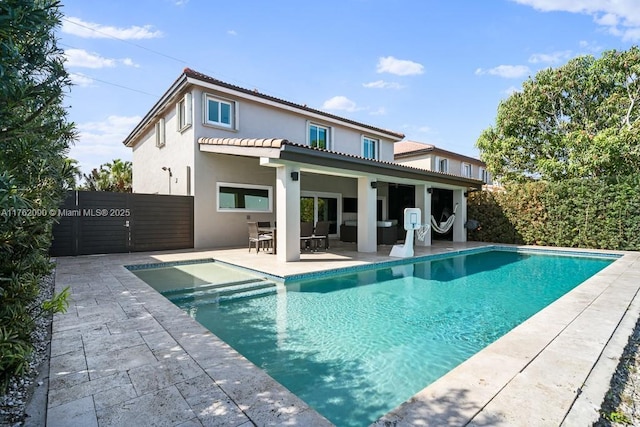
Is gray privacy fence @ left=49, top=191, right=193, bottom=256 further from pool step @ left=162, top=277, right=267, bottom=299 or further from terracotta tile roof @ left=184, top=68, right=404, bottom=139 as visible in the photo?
pool step @ left=162, top=277, right=267, bottom=299

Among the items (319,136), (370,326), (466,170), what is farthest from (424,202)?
(466,170)

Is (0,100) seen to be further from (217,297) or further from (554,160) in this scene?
(554,160)

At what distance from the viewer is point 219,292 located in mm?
7707

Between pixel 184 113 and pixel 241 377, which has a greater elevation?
pixel 184 113

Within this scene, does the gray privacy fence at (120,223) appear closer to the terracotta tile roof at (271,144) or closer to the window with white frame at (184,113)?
the terracotta tile roof at (271,144)

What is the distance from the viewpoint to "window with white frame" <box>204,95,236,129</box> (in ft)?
45.4

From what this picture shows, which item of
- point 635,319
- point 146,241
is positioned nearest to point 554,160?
point 635,319

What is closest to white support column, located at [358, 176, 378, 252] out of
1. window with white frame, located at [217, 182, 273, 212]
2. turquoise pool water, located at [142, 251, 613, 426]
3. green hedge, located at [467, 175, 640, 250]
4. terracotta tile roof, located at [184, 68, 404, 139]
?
turquoise pool water, located at [142, 251, 613, 426]

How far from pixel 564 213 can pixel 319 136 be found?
1328 cm

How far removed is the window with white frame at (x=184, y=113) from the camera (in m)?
13.8

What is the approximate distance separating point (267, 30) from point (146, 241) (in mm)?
10847

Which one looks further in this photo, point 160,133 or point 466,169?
point 466,169

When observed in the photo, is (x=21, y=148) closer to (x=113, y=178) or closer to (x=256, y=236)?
(x=256, y=236)

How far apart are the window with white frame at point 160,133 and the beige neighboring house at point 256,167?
0.17 ft
